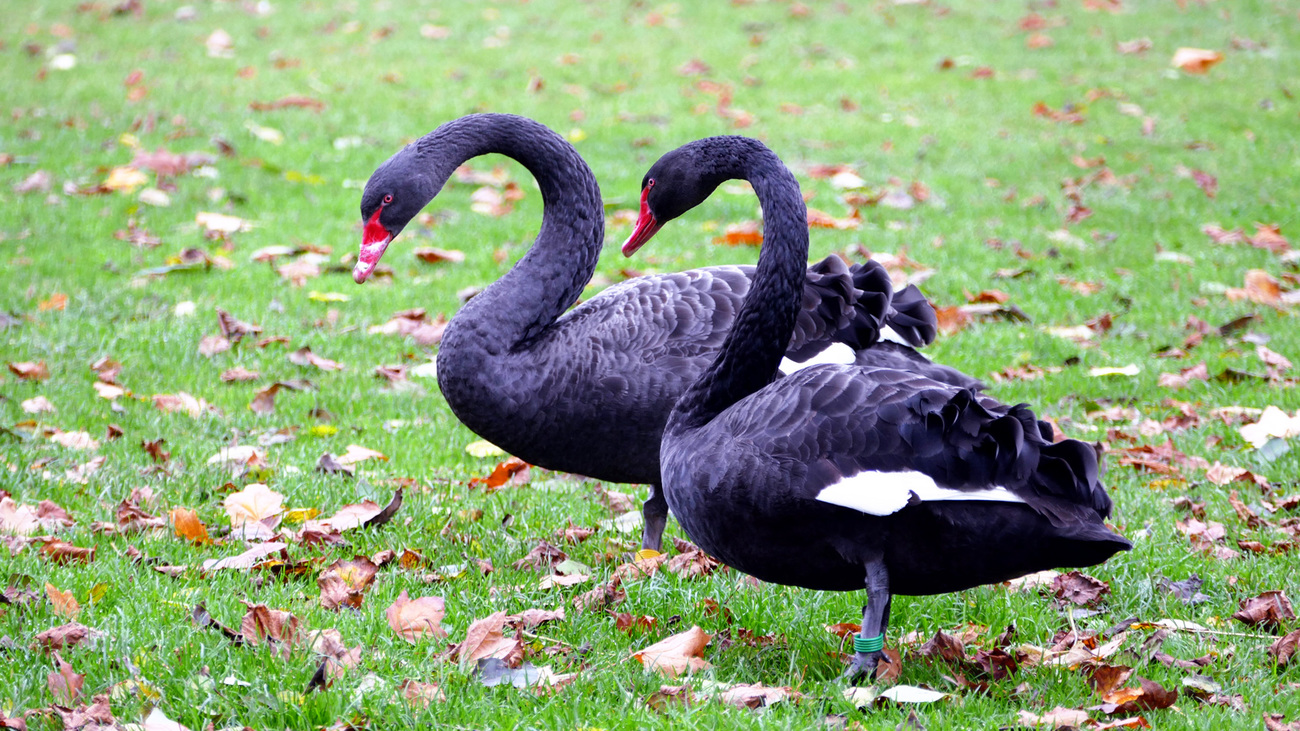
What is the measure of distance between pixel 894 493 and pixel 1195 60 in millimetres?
10192

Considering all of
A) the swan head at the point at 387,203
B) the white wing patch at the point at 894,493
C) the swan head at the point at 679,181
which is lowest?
the white wing patch at the point at 894,493

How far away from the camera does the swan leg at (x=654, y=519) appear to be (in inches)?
134

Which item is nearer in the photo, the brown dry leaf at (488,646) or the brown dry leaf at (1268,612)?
the brown dry leaf at (488,646)

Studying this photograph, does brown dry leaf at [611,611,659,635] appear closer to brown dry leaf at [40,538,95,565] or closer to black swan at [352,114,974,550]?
black swan at [352,114,974,550]

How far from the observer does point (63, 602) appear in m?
2.81

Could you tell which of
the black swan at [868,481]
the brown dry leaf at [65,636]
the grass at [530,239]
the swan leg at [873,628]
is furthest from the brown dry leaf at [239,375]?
the swan leg at [873,628]

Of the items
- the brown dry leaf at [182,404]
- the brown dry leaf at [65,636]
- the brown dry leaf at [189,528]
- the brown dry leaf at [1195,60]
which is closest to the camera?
the brown dry leaf at [65,636]

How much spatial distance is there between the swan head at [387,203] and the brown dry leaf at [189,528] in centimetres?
85

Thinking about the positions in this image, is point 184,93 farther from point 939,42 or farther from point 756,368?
point 756,368

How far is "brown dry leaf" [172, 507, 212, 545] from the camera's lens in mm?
3359

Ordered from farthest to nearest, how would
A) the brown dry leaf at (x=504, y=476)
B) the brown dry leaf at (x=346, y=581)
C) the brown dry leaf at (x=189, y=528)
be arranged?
the brown dry leaf at (x=504, y=476) → the brown dry leaf at (x=189, y=528) → the brown dry leaf at (x=346, y=581)

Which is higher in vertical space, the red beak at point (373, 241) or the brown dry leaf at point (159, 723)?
→ the red beak at point (373, 241)

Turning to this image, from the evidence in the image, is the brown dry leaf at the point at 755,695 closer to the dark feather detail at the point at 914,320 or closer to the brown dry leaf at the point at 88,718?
the brown dry leaf at the point at 88,718

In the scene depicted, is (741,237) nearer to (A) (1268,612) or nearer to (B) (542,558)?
(B) (542,558)
